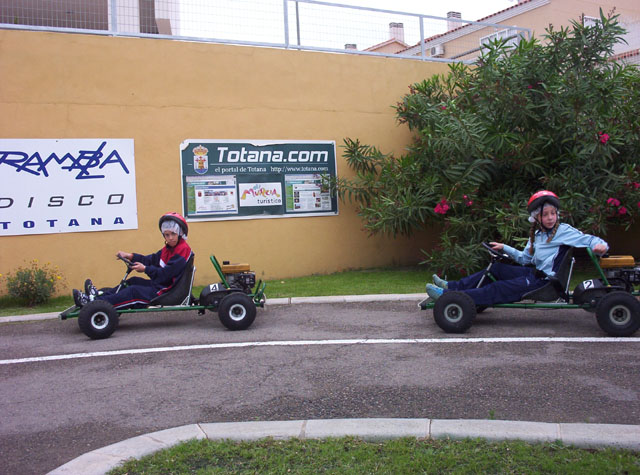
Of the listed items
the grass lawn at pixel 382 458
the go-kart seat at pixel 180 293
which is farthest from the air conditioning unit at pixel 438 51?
the grass lawn at pixel 382 458

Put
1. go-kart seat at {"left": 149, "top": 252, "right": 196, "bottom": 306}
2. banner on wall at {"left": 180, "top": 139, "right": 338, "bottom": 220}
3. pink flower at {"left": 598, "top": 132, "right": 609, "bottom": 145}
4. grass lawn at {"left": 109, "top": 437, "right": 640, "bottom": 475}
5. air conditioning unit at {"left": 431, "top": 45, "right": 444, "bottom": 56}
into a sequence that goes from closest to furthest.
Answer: grass lawn at {"left": 109, "top": 437, "right": 640, "bottom": 475} → go-kart seat at {"left": 149, "top": 252, "right": 196, "bottom": 306} → pink flower at {"left": 598, "top": 132, "right": 609, "bottom": 145} → banner on wall at {"left": 180, "top": 139, "right": 338, "bottom": 220} → air conditioning unit at {"left": 431, "top": 45, "right": 444, "bottom": 56}

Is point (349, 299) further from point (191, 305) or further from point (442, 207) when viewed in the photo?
point (191, 305)

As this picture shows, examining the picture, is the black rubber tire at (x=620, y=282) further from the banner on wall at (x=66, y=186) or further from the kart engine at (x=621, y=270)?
the banner on wall at (x=66, y=186)

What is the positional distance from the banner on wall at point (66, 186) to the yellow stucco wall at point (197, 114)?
15cm

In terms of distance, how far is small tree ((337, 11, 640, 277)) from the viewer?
951 cm

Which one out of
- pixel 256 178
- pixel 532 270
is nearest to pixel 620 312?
pixel 532 270

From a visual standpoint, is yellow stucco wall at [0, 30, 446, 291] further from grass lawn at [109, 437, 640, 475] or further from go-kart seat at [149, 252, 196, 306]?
grass lawn at [109, 437, 640, 475]

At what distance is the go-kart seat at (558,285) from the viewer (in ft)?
20.5

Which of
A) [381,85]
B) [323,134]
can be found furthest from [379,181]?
[381,85]

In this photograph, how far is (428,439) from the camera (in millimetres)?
3668

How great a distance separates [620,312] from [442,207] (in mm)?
3919

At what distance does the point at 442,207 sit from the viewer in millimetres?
9656

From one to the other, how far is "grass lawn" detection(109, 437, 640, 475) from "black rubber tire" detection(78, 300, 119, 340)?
344 cm

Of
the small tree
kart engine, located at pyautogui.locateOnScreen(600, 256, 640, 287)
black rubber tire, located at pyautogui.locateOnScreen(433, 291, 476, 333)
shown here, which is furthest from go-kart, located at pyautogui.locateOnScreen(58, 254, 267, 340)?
kart engine, located at pyautogui.locateOnScreen(600, 256, 640, 287)
